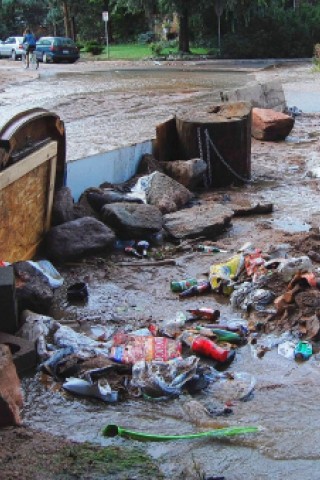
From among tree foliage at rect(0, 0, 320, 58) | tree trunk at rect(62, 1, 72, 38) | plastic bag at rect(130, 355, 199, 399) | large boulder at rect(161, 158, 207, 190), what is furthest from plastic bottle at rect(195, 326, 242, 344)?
tree trunk at rect(62, 1, 72, 38)

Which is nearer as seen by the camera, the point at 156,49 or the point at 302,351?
the point at 302,351

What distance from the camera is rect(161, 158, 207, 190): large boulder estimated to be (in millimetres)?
10477

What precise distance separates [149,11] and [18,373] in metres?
38.8

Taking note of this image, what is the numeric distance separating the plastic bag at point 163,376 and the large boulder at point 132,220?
323cm

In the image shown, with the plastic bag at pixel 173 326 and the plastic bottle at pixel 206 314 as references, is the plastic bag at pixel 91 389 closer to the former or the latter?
the plastic bag at pixel 173 326

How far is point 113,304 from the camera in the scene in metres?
6.69

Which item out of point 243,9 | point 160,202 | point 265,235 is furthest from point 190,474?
point 243,9

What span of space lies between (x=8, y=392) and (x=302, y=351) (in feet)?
7.35

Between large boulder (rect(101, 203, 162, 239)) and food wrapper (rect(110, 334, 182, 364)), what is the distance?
9.28 ft

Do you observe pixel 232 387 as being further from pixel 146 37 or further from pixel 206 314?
pixel 146 37

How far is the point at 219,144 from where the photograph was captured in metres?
11.0

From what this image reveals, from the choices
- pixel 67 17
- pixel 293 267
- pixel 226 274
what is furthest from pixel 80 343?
pixel 67 17

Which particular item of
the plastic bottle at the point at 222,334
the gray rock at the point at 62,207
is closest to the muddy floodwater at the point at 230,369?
the plastic bottle at the point at 222,334

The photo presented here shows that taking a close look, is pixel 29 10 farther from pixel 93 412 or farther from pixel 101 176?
pixel 93 412
